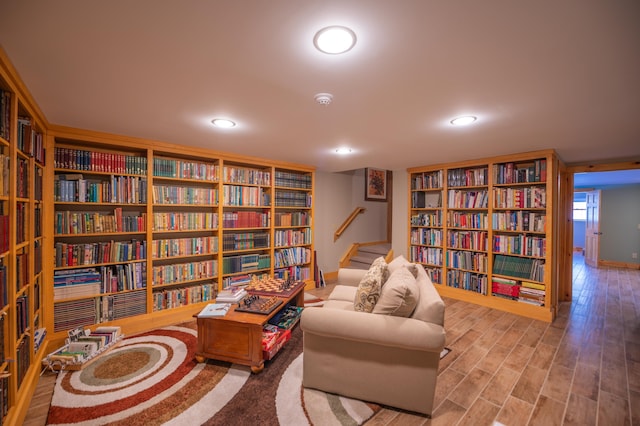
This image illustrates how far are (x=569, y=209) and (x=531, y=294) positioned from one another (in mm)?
1727

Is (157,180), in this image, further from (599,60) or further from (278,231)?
(599,60)

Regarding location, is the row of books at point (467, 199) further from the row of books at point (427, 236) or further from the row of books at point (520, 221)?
the row of books at point (427, 236)

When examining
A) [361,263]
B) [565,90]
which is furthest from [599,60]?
[361,263]

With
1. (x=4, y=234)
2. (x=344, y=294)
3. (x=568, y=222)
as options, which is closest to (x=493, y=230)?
(x=568, y=222)

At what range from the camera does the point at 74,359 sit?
88.3 inches

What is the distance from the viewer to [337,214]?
547 centimetres

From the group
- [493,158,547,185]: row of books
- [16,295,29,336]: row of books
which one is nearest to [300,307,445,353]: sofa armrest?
[16,295,29,336]: row of books

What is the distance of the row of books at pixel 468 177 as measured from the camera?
3.90m

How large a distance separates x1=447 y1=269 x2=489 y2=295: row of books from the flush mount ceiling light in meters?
3.90

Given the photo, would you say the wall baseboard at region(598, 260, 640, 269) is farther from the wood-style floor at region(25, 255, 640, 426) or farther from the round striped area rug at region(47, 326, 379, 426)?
the round striped area rug at region(47, 326, 379, 426)

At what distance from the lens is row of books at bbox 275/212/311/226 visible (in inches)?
168

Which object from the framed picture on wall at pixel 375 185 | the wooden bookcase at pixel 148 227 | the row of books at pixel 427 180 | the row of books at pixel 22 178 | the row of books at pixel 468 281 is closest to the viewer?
the row of books at pixel 22 178

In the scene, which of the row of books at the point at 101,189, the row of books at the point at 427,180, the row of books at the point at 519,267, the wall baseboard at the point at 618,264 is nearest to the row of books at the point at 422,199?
the row of books at the point at 427,180

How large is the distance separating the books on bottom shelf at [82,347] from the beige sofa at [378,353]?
1.98m
